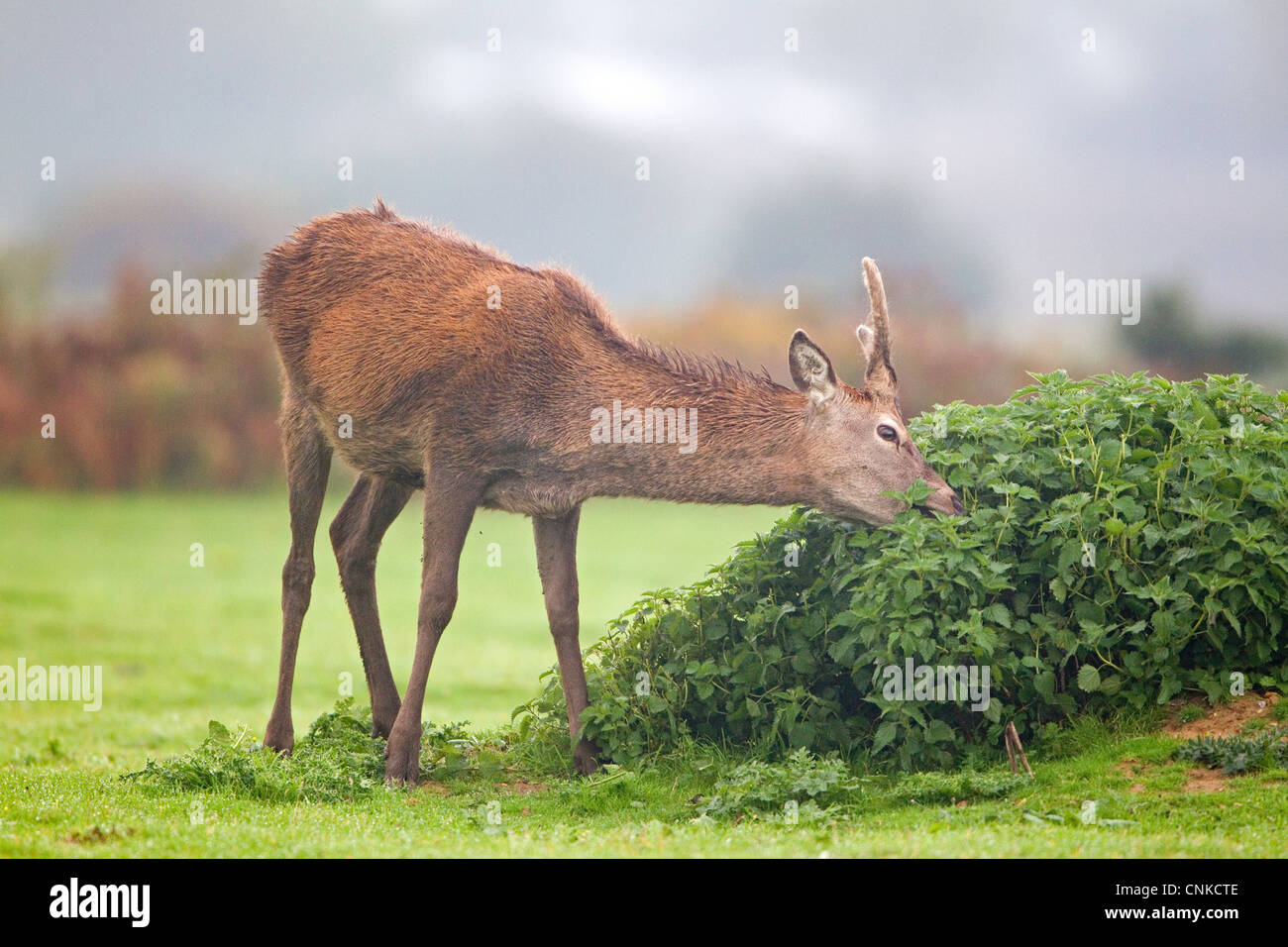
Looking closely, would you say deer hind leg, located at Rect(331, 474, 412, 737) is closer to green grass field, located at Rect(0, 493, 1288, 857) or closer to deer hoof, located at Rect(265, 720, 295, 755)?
deer hoof, located at Rect(265, 720, 295, 755)

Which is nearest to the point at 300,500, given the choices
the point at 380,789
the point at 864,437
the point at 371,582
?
the point at 371,582

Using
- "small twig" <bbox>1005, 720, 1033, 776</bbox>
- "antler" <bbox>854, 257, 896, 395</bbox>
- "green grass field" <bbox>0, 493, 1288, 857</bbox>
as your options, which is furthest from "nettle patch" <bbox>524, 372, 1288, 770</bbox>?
"antler" <bbox>854, 257, 896, 395</bbox>

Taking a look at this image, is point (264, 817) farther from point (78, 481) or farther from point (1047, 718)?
point (78, 481)

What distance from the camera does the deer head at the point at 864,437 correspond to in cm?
896

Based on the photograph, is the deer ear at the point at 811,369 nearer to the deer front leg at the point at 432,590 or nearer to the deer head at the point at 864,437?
the deer head at the point at 864,437

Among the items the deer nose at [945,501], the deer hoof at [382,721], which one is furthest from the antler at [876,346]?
the deer hoof at [382,721]

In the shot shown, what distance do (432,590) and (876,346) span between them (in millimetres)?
3288

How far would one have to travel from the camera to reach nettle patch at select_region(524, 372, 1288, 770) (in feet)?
27.6

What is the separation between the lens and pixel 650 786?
8.89m

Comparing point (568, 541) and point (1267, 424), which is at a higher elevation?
point (1267, 424)

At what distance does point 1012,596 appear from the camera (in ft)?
29.0

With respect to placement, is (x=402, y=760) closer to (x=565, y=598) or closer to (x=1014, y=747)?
(x=565, y=598)

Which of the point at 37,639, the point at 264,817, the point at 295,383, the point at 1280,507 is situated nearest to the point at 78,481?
the point at 37,639

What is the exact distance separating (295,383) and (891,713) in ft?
16.5
